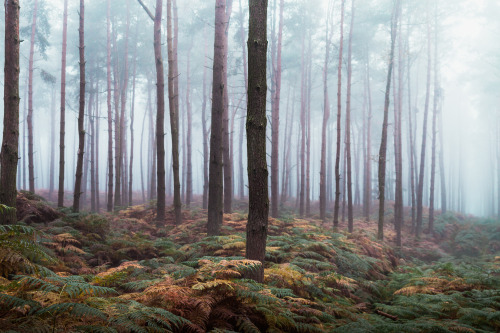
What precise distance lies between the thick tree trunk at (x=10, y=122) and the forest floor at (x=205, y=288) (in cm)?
82

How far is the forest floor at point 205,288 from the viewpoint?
2865 mm

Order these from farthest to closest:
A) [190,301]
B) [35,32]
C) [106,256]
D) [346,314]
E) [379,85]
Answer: [379,85]
[35,32]
[106,256]
[346,314]
[190,301]

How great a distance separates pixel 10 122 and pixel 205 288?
192 inches

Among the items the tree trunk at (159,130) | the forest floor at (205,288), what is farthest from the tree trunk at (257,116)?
the tree trunk at (159,130)

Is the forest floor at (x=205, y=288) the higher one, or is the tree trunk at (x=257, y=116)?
the tree trunk at (x=257, y=116)

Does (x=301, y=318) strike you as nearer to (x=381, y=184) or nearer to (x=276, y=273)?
(x=276, y=273)

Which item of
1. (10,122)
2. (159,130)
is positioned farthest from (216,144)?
(10,122)

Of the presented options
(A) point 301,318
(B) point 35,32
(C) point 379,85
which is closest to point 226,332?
(A) point 301,318

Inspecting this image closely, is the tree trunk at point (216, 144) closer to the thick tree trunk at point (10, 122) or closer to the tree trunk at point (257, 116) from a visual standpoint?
the tree trunk at point (257, 116)

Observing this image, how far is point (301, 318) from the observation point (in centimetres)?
368

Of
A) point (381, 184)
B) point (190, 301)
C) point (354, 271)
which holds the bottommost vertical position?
point (354, 271)

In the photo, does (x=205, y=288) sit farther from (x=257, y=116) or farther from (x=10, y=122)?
(x=10, y=122)

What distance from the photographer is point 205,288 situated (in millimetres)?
3639

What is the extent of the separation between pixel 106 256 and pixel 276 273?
3.66 meters
